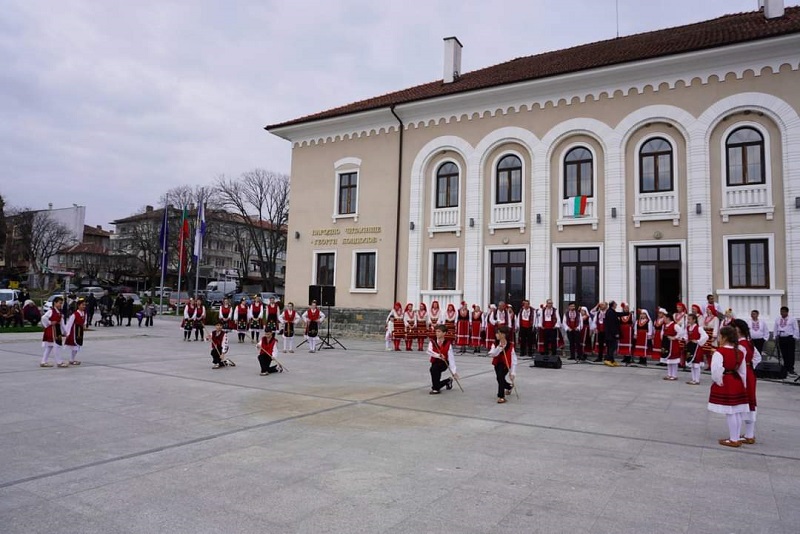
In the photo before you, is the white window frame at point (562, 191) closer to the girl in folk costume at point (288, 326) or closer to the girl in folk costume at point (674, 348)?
the girl in folk costume at point (674, 348)

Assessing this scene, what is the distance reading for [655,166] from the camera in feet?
61.5

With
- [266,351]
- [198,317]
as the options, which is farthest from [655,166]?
[198,317]

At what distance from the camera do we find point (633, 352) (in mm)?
16625

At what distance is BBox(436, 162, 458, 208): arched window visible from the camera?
74.9 feet

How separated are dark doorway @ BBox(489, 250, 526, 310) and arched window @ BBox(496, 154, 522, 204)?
216 cm

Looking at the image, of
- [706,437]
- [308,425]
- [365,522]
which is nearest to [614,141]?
[706,437]

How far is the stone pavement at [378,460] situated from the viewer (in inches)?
172

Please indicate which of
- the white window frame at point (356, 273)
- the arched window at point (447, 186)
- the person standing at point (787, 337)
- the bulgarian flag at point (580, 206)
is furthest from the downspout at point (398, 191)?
the person standing at point (787, 337)

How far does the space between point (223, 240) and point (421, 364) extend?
230 ft

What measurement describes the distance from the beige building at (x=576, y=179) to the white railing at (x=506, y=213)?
0.08 metres

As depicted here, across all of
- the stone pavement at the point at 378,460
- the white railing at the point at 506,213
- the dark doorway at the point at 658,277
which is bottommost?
the stone pavement at the point at 378,460

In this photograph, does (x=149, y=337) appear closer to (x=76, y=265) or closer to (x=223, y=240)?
(x=223, y=240)

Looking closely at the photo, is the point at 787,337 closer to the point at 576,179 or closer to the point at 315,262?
the point at 576,179

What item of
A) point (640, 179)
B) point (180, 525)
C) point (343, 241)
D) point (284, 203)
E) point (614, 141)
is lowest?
point (180, 525)
